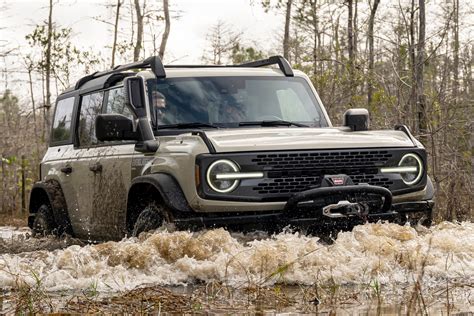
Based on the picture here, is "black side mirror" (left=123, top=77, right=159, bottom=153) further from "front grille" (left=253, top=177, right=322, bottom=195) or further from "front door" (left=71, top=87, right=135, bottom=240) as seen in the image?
"front grille" (left=253, top=177, right=322, bottom=195)

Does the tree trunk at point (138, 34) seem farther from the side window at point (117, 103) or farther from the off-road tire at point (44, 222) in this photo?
the side window at point (117, 103)

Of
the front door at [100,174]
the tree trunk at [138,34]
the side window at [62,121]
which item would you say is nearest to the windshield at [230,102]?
the front door at [100,174]

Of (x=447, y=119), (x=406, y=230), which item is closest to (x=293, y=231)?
(x=406, y=230)

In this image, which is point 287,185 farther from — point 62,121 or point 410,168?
point 62,121

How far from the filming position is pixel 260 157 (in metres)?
6.75

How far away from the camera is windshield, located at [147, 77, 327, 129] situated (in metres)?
7.87

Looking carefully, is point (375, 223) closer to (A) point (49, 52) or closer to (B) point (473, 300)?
(B) point (473, 300)

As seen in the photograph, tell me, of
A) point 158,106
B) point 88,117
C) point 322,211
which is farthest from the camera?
point 88,117

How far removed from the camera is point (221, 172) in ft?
21.9

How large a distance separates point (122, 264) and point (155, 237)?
1.02ft

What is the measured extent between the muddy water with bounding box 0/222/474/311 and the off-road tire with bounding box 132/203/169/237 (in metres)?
0.20

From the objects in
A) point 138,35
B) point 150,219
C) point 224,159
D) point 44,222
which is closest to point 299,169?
point 224,159

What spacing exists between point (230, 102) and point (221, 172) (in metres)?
1.58

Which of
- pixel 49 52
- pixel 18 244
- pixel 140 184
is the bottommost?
pixel 18 244
